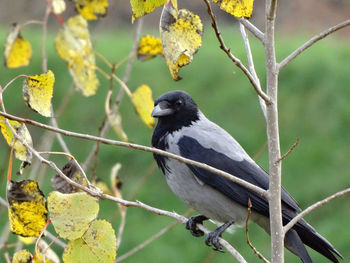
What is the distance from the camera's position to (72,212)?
169 centimetres

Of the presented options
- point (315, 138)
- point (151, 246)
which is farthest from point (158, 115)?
point (315, 138)

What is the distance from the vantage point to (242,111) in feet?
26.0

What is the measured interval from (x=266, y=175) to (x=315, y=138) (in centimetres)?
446

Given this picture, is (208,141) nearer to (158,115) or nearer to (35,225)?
(158,115)

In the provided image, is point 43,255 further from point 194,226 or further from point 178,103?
point 178,103

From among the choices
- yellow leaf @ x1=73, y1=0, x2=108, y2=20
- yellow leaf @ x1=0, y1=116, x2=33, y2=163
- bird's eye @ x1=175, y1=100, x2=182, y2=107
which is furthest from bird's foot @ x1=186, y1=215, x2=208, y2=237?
yellow leaf @ x1=0, y1=116, x2=33, y2=163

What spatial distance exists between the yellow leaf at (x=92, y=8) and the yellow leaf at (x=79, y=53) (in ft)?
0.17

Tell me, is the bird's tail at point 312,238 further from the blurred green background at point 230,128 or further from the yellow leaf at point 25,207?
the blurred green background at point 230,128

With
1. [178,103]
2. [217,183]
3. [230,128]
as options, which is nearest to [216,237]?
[217,183]

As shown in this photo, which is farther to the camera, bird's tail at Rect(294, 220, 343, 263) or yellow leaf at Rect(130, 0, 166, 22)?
bird's tail at Rect(294, 220, 343, 263)

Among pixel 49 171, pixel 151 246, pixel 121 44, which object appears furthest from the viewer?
pixel 121 44

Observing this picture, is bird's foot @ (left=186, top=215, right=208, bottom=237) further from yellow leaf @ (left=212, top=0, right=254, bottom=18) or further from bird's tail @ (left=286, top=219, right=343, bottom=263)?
yellow leaf @ (left=212, top=0, right=254, bottom=18)

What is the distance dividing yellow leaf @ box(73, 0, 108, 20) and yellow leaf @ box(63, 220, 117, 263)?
105cm

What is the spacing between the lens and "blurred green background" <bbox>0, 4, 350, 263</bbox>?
6407 mm
